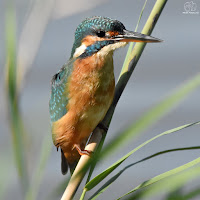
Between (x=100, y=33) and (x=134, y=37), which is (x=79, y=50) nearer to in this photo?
(x=100, y=33)

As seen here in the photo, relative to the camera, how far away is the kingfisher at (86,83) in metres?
1.09

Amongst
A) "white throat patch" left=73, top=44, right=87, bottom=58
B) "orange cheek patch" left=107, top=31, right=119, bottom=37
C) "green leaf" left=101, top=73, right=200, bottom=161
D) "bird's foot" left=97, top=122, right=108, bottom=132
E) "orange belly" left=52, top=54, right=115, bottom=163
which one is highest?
"white throat patch" left=73, top=44, right=87, bottom=58

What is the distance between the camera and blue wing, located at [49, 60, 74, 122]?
1.26 metres

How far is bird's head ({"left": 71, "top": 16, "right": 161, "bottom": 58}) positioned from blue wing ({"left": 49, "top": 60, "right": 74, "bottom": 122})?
0.22ft

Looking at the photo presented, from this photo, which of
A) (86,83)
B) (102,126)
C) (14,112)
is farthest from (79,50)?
(14,112)

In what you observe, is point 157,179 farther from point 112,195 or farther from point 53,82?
point 112,195

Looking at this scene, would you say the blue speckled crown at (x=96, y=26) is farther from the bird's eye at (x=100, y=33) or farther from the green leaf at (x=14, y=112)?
the green leaf at (x=14, y=112)

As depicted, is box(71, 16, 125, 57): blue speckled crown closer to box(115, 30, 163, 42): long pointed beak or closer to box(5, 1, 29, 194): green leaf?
box(115, 30, 163, 42): long pointed beak

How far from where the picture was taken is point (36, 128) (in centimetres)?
63

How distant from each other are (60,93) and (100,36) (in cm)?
28

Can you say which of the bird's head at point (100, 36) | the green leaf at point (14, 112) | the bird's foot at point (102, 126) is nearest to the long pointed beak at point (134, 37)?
the bird's head at point (100, 36)

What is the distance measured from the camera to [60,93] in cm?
129

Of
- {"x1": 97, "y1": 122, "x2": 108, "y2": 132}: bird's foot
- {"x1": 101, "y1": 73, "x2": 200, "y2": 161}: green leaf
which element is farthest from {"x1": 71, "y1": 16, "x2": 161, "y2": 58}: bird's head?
{"x1": 101, "y1": 73, "x2": 200, "y2": 161}: green leaf

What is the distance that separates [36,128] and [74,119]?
23.7 inches
